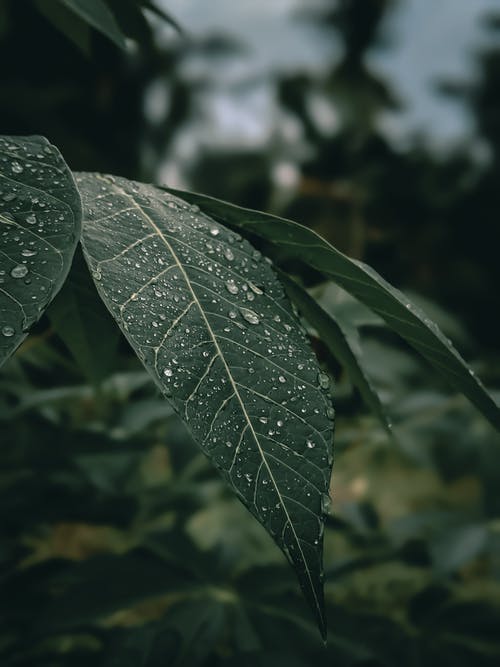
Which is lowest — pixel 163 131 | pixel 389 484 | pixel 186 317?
pixel 389 484

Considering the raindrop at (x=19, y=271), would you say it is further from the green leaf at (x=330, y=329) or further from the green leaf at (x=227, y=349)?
the green leaf at (x=330, y=329)

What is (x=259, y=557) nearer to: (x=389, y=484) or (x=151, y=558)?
(x=151, y=558)

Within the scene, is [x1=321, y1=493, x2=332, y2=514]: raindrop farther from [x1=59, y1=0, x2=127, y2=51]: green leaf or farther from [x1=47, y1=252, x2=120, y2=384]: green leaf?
[x1=59, y1=0, x2=127, y2=51]: green leaf

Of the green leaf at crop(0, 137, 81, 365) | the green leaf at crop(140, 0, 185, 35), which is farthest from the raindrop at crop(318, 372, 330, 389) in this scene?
the green leaf at crop(140, 0, 185, 35)

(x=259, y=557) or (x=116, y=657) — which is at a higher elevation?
(x=116, y=657)

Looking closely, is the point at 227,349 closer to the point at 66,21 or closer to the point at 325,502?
the point at 325,502

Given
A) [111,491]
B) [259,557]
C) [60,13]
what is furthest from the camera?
[259,557]

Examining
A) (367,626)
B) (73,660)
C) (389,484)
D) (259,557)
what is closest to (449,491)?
(389,484)

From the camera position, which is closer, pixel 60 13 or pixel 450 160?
pixel 60 13
